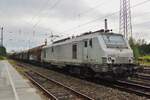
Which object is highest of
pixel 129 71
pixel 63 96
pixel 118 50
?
pixel 118 50

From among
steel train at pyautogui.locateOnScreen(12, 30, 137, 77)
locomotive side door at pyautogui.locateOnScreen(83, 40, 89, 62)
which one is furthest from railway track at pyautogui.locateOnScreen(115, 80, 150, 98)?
locomotive side door at pyautogui.locateOnScreen(83, 40, 89, 62)

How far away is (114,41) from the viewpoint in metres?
16.7

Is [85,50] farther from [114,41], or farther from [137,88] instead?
[137,88]

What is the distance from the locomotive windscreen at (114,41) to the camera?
1639cm

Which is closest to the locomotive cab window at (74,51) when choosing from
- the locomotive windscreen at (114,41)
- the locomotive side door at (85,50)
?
the locomotive side door at (85,50)

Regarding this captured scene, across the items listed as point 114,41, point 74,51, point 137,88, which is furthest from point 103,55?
point 74,51

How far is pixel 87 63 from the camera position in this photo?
17.7 meters

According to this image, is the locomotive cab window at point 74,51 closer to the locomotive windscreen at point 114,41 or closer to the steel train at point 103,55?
the steel train at point 103,55

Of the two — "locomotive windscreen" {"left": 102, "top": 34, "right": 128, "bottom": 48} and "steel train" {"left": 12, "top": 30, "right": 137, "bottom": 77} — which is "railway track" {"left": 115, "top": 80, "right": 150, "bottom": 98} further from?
"locomotive windscreen" {"left": 102, "top": 34, "right": 128, "bottom": 48}

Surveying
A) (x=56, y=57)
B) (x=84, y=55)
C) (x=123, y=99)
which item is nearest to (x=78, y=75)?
(x=84, y=55)

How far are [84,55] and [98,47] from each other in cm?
226

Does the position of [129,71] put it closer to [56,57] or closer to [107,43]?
[107,43]

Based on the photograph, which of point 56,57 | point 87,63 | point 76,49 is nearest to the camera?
point 87,63

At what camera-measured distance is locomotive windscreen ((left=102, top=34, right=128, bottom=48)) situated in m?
16.4
